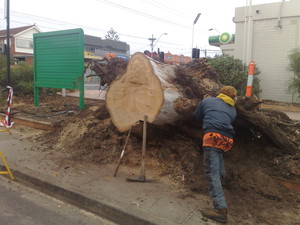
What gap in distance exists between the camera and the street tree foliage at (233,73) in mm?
11547

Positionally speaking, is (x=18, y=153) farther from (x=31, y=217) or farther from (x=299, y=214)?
(x=299, y=214)

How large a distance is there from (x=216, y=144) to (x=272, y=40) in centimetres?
1119

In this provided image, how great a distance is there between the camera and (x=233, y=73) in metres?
11.6

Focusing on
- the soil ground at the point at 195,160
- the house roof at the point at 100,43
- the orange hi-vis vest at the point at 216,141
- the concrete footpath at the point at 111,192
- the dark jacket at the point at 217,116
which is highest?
the house roof at the point at 100,43

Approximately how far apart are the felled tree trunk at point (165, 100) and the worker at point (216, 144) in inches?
26.1

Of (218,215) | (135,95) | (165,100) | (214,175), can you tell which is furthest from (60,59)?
(218,215)

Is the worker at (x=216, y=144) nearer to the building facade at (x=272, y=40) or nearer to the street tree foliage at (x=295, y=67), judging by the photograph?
the street tree foliage at (x=295, y=67)

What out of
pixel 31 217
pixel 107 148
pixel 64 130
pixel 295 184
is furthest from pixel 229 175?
pixel 64 130

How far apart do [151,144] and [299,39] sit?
10.3 meters

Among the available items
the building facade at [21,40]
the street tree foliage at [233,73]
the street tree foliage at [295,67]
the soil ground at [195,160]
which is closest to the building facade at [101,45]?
the building facade at [21,40]

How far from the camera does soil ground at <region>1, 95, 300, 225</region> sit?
3604 mm

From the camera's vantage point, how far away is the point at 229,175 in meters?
4.15

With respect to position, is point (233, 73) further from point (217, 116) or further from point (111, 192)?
point (111, 192)

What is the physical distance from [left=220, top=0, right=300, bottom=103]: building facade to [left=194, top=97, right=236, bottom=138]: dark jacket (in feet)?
32.3
